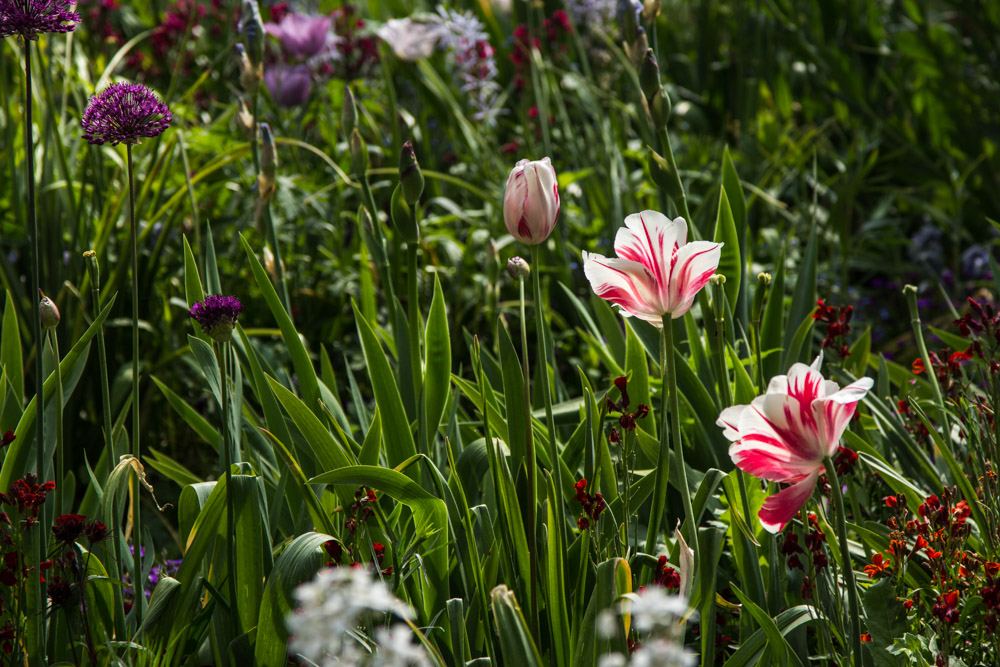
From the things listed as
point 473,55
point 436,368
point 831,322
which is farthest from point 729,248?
point 473,55

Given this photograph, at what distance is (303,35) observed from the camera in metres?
3.62

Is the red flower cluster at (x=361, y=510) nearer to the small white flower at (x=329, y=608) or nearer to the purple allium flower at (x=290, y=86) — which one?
the small white flower at (x=329, y=608)

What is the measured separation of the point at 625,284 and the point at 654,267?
4 centimetres

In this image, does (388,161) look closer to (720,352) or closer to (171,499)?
(171,499)

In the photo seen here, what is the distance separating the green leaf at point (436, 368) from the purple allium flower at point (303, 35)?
217cm

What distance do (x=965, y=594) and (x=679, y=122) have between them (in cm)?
297

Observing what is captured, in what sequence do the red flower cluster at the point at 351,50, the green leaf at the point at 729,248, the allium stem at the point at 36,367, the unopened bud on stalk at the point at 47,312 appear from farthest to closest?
the red flower cluster at the point at 351,50, the green leaf at the point at 729,248, the unopened bud on stalk at the point at 47,312, the allium stem at the point at 36,367

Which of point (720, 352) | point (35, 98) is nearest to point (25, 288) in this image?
point (35, 98)

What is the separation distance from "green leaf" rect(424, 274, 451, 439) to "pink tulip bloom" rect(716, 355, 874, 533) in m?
0.72

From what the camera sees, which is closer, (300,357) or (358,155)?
(300,357)

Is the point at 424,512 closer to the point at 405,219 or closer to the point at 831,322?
the point at 405,219

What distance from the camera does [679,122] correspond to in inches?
166

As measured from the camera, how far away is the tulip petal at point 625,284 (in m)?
1.19

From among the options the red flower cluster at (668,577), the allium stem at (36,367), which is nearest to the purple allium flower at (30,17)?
the allium stem at (36,367)
